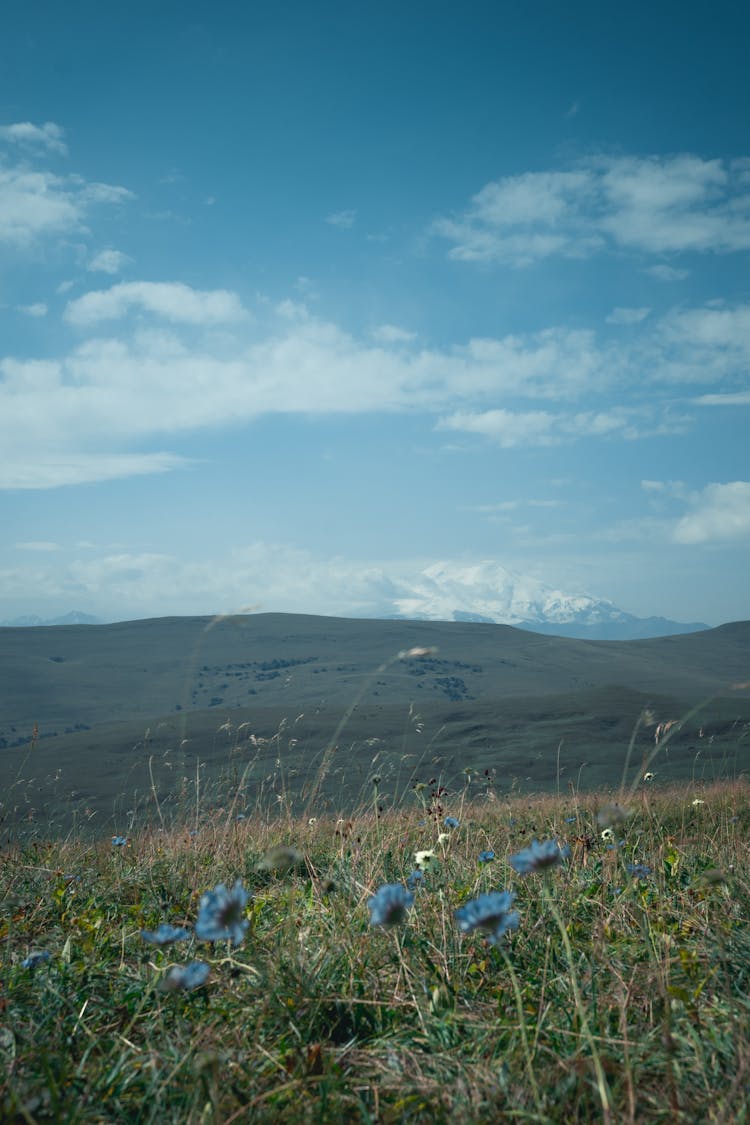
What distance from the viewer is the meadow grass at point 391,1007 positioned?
1.57m

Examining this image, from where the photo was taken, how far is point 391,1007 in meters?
2.01

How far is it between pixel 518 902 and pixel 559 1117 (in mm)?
1387

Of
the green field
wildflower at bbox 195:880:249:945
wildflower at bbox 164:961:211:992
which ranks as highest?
wildflower at bbox 195:880:249:945

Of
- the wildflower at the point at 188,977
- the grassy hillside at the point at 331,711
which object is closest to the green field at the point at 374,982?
the wildflower at the point at 188,977

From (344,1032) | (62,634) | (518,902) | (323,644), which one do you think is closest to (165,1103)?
(344,1032)

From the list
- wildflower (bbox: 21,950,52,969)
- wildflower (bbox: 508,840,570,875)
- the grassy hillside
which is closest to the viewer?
wildflower (bbox: 508,840,570,875)

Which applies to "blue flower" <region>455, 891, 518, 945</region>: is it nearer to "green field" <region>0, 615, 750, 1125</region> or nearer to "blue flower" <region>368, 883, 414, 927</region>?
"green field" <region>0, 615, 750, 1125</region>

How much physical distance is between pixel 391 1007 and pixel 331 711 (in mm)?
50483

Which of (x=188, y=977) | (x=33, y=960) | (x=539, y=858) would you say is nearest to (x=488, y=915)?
(x=539, y=858)

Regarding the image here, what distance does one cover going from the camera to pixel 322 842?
16.3 ft

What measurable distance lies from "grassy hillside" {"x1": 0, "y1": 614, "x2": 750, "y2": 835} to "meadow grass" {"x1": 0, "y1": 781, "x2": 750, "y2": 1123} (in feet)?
2.41

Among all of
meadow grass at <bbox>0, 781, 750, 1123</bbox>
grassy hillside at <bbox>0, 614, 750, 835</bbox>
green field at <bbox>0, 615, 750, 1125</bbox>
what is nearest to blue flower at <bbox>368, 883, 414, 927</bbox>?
green field at <bbox>0, 615, 750, 1125</bbox>

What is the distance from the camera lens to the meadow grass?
1574 millimetres

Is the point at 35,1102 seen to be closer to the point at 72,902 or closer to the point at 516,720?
the point at 72,902
